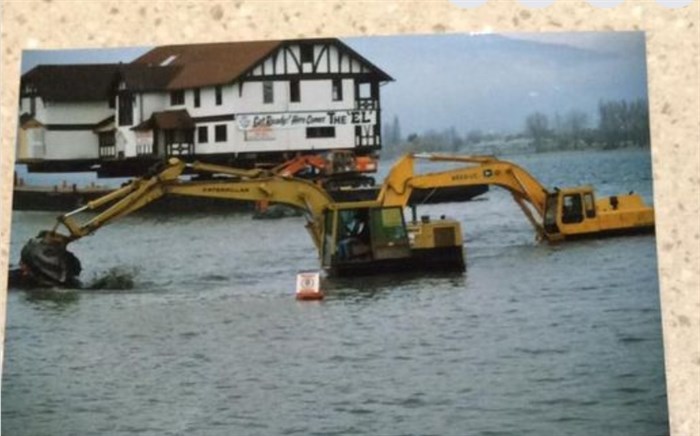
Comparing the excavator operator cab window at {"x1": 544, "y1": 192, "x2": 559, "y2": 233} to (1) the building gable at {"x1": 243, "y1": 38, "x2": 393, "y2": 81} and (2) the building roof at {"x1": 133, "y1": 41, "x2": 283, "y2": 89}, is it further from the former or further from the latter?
(2) the building roof at {"x1": 133, "y1": 41, "x2": 283, "y2": 89}

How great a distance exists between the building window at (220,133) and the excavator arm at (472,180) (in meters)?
0.39

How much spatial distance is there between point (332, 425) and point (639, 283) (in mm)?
739

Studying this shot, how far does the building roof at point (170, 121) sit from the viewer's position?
2.82 m

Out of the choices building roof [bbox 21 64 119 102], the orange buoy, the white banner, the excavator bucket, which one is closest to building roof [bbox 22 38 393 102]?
building roof [bbox 21 64 119 102]

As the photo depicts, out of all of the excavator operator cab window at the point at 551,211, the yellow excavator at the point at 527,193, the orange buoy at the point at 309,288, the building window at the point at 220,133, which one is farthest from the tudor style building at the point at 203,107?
the excavator operator cab window at the point at 551,211

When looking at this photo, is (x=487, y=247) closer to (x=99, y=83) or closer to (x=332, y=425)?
(x=332, y=425)

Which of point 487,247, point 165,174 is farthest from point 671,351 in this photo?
point 165,174

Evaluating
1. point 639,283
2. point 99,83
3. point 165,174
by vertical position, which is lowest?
point 639,283

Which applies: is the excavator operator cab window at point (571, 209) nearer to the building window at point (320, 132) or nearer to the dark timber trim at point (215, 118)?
the building window at point (320, 132)

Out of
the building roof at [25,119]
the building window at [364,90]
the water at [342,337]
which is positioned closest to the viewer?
the water at [342,337]

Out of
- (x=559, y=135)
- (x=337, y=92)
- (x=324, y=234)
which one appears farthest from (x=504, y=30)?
(x=324, y=234)

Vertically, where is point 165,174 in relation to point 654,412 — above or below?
above

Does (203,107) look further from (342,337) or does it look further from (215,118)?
(342,337)

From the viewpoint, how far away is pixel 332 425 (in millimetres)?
2625
